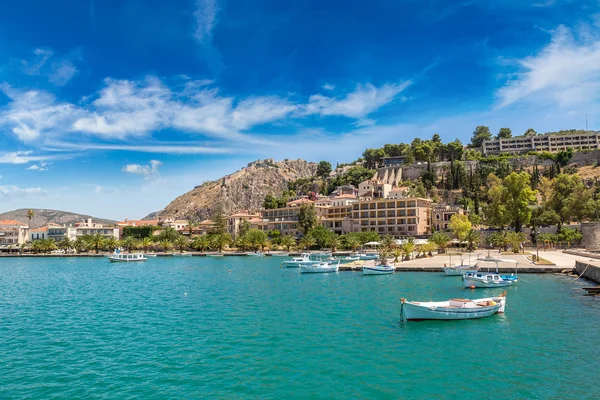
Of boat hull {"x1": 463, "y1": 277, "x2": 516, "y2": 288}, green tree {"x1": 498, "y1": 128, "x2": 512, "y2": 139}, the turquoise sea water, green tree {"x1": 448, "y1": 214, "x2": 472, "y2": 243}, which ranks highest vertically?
green tree {"x1": 498, "y1": 128, "x2": 512, "y2": 139}

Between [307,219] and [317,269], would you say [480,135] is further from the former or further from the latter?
[317,269]

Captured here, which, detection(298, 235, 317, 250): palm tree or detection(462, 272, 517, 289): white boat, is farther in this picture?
detection(298, 235, 317, 250): palm tree

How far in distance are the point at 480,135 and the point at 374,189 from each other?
65789mm

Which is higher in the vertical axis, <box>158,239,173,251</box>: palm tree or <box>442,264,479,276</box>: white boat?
<box>158,239,173,251</box>: palm tree

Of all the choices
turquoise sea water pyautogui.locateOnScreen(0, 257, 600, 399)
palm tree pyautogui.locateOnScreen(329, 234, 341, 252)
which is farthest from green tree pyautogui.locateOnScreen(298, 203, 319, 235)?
turquoise sea water pyautogui.locateOnScreen(0, 257, 600, 399)

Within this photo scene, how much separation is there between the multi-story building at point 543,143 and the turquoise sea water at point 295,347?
125 metres

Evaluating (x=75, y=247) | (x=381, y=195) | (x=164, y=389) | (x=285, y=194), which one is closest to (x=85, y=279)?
(x=164, y=389)

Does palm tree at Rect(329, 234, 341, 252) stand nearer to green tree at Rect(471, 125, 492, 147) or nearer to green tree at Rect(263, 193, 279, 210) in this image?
green tree at Rect(263, 193, 279, 210)

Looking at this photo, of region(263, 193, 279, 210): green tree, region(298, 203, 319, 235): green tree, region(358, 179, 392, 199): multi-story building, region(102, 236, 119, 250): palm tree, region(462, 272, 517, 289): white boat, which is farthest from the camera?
region(263, 193, 279, 210): green tree

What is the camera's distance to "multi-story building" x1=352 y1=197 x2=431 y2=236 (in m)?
97.4

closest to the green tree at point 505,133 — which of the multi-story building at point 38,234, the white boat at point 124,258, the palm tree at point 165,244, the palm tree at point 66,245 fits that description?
the palm tree at point 165,244

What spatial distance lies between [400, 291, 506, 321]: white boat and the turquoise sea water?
55 centimetres

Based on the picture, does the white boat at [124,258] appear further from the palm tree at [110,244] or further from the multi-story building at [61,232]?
the multi-story building at [61,232]

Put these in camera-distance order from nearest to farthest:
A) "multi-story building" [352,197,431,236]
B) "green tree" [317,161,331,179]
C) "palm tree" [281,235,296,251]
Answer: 1. "palm tree" [281,235,296,251]
2. "multi-story building" [352,197,431,236]
3. "green tree" [317,161,331,179]
